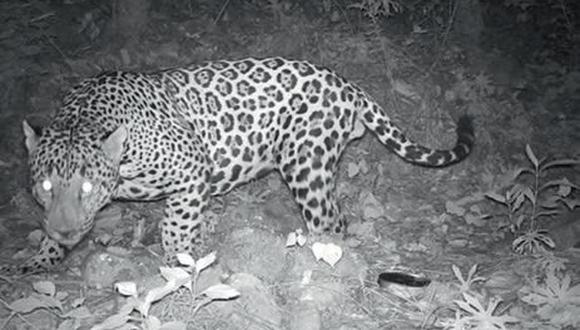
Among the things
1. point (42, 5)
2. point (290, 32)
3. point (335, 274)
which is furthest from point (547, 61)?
point (42, 5)

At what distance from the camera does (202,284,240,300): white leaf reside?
4.48 m

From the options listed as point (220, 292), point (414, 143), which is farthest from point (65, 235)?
point (414, 143)

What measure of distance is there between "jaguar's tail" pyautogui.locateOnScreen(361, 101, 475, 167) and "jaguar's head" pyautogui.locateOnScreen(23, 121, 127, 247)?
2454mm

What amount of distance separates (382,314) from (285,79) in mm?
2377

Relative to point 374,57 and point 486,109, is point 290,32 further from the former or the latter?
point 486,109

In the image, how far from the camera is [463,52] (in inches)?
386

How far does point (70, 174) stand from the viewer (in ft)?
16.5

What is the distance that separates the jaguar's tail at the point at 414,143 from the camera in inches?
254

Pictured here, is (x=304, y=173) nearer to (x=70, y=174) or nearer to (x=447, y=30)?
(x=70, y=174)

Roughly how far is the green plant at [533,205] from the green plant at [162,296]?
9.47 ft

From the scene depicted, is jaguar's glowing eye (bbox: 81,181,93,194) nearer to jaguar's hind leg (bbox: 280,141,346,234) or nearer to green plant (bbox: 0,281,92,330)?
green plant (bbox: 0,281,92,330)

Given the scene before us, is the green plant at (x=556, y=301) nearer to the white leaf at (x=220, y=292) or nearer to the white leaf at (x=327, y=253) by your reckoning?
the white leaf at (x=327, y=253)

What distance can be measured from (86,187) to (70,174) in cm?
16

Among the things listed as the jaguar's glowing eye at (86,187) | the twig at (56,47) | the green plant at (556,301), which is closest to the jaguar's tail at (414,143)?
the green plant at (556,301)
